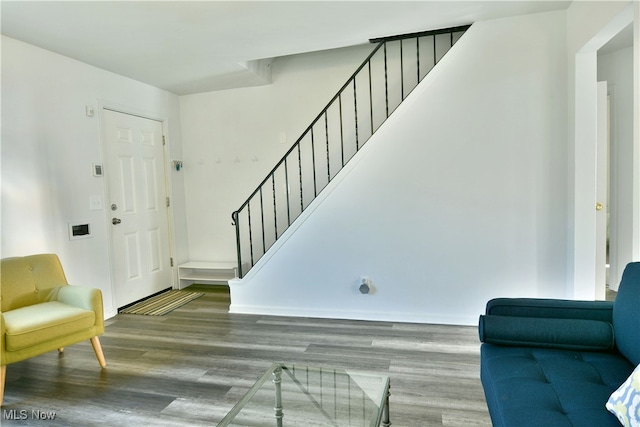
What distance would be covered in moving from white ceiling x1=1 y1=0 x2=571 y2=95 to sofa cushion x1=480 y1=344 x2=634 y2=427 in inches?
92.9

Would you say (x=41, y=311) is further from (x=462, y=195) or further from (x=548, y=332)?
(x=462, y=195)

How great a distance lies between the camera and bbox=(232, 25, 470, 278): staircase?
148 inches

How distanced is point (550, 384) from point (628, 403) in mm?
296

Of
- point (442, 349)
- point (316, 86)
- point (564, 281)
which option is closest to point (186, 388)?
point (442, 349)

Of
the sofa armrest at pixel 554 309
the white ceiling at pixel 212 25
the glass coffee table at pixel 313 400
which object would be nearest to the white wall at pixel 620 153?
the white ceiling at pixel 212 25

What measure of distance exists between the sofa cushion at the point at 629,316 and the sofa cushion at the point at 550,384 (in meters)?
0.07

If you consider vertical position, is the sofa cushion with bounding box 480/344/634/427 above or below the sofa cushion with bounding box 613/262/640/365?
below

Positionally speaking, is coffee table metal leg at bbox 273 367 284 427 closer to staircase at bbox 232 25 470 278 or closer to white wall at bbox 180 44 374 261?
staircase at bbox 232 25 470 278

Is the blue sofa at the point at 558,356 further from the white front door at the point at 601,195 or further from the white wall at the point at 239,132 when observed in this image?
the white wall at the point at 239,132

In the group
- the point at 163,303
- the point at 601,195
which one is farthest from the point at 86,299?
the point at 601,195

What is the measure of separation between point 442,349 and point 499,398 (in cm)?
141

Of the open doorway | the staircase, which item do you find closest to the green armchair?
the staircase

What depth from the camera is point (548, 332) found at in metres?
1.67

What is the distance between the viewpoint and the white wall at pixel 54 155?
9.34 ft
